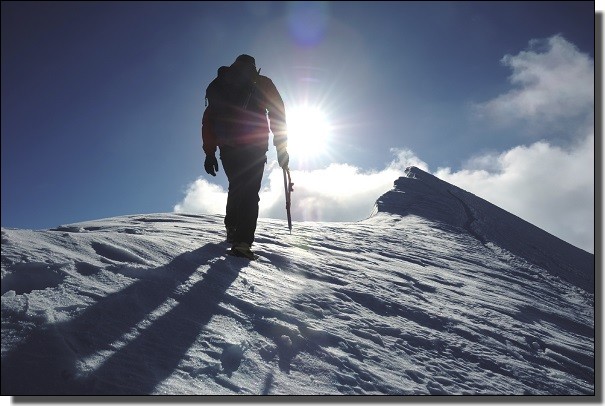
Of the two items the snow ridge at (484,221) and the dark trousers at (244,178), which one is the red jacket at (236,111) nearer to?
the dark trousers at (244,178)

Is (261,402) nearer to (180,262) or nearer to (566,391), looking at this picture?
(180,262)

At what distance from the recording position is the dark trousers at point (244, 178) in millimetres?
4898

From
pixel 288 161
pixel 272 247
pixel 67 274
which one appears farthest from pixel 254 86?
pixel 67 274

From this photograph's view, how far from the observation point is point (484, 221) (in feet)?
35.2

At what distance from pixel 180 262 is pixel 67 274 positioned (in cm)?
106

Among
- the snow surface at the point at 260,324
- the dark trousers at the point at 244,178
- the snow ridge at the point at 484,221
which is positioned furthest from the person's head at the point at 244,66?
the snow ridge at the point at 484,221

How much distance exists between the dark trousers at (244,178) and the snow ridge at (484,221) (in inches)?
234

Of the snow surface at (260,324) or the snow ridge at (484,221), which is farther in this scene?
the snow ridge at (484,221)

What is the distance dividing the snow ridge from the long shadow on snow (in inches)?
290

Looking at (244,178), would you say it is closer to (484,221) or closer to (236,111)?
(236,111)

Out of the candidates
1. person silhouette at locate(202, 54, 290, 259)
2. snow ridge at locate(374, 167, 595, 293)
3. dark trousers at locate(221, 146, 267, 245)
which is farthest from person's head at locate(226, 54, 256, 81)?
snow ridge at locate(374, 167, 595, 293)

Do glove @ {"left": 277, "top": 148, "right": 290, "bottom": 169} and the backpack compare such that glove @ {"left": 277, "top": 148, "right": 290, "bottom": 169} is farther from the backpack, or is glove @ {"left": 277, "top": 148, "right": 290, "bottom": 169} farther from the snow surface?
the snow surface

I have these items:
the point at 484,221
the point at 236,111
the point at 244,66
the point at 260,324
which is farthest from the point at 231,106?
the point at 484,221

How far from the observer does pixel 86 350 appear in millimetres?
2096
